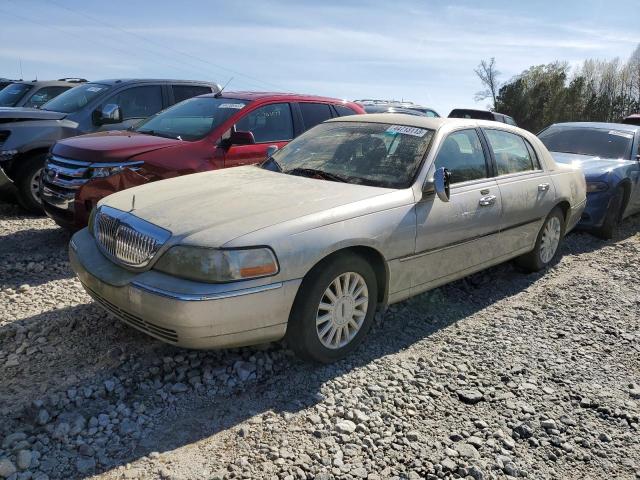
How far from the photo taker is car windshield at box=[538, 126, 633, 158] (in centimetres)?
841

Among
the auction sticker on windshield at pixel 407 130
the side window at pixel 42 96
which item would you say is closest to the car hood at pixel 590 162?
the auction sticker on windshield at pixel 407 130

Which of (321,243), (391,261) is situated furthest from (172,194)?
(391,261)

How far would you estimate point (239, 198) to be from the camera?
12.2ft

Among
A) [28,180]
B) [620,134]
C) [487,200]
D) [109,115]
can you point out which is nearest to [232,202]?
[487,200]

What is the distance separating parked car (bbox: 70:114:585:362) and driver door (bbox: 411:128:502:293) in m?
0.01

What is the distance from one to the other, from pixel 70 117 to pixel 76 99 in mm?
684

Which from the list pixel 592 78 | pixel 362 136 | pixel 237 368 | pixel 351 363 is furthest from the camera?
pixel 592 78

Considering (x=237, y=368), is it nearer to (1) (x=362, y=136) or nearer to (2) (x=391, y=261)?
(2) (x=391, y=261)

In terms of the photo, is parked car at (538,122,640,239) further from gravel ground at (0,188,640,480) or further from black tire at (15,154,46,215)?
black tire at (15,154,46,215)

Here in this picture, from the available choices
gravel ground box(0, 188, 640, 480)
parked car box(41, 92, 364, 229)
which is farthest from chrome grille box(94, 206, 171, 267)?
parked car box(41, 92, 364, 229)

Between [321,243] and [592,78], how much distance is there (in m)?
36.5

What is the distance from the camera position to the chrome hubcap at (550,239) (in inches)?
225

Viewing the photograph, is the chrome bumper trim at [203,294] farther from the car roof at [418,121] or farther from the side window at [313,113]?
the side window at [313,113]

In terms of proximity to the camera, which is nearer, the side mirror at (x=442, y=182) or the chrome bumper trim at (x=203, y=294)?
the chrome bumper trim at (x=203, y=294)
